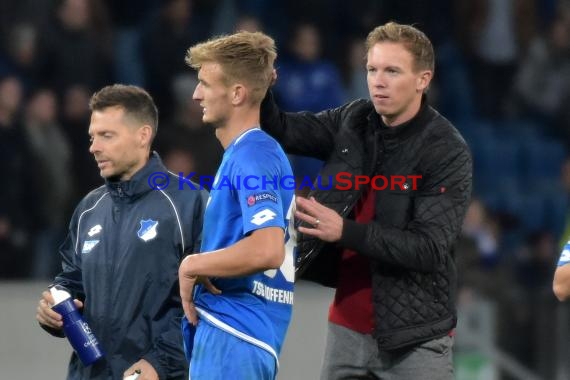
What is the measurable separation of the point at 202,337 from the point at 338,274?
748 mm

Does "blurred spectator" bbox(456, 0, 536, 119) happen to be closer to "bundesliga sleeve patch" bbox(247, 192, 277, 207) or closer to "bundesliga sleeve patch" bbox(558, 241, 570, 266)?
"bundesliga sleeve patch" bbox(558, 241, 570, 266)

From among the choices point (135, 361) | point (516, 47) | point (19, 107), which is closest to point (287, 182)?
point (135, 361)

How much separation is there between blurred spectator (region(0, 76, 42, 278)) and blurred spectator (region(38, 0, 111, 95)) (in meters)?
0.38

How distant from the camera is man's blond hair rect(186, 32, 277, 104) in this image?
4371mm

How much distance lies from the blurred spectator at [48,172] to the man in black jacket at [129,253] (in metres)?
3.46

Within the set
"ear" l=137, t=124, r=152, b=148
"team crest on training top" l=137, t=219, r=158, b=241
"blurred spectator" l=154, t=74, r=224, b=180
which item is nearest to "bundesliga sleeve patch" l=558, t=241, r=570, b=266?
"team crest on training top" l=137, t=219, r=158, b=241

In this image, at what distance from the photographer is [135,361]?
4785 millimetres

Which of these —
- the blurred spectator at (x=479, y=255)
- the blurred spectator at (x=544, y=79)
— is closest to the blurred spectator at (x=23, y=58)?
the blurred spectator at (x=479, y=255)

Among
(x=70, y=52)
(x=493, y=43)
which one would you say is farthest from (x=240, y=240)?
(x=493, y=43)

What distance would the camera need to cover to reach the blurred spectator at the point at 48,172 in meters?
8.44

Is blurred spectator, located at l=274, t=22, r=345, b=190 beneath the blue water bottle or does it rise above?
above

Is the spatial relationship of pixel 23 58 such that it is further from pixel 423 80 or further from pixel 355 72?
pixel 423 80

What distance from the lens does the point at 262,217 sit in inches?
164

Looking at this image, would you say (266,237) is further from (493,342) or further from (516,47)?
(516,47)
